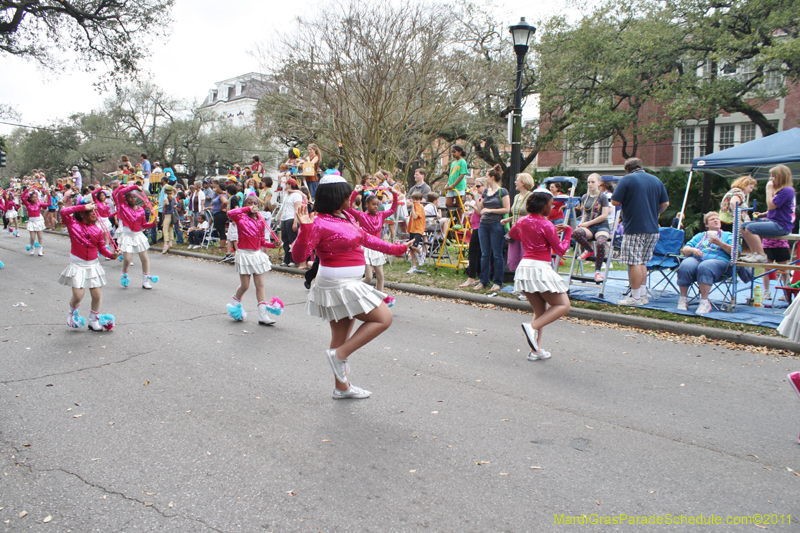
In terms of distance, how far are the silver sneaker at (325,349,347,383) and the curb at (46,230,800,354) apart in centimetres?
458

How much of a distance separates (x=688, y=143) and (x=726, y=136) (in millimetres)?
2048

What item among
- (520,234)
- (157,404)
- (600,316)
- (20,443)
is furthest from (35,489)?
(600,316)

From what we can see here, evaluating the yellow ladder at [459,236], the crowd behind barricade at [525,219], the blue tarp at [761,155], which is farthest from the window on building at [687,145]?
the yellow ladder at [459,236]

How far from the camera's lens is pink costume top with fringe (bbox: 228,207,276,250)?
7.31m

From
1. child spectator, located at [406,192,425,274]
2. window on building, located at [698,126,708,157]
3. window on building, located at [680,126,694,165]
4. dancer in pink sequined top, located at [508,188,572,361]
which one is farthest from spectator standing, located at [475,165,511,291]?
window on building, located at [680,126,694,165]

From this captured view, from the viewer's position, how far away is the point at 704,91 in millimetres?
22172

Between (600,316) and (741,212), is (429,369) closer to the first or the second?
(600,316)

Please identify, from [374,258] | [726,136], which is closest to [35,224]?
[374,258]

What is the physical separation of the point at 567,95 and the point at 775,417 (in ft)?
83.0

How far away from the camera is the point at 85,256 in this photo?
6.86 m

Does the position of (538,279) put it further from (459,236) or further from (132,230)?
(132,230)

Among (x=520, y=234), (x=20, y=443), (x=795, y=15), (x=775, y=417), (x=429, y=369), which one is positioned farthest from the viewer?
(x=795, y=15)

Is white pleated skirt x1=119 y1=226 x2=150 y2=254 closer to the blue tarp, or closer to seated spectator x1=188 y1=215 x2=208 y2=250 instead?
seated spectator x1=188 y1=215 x2=208 y2=250

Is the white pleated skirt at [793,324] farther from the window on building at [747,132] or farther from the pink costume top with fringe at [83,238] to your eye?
the window on building at [747,132]
